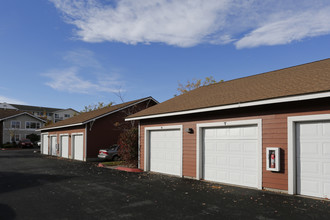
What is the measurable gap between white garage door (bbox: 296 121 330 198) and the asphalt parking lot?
47 cm

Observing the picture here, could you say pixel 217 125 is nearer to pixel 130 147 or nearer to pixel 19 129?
pixel 130 147

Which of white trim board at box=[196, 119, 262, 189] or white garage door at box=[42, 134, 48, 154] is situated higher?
white trim board at box=[196, 119, 262, 189]

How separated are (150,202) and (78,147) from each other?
16595mm

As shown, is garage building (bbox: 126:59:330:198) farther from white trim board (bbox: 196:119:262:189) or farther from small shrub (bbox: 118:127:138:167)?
small shrub (bbox: 118:127:138:167)

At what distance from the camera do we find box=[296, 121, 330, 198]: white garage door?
7.25 metres

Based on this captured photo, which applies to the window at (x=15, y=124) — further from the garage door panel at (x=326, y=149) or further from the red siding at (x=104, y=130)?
the garage door panel at (x=326, y=149)

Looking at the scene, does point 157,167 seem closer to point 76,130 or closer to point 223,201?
point 223,201

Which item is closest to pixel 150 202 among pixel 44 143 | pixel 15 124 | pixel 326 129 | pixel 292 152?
pixel 292 152

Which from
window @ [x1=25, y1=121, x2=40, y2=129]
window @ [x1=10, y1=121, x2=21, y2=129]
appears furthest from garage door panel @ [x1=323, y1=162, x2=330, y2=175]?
window @ [x1=25, y1=121, x2=40, y2=129]

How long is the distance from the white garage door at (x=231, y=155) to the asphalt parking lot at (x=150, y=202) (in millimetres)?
566

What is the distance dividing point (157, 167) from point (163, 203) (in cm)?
628

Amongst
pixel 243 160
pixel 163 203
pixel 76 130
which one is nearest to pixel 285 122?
pixel 243 160

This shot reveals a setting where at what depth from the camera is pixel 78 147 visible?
22031mm

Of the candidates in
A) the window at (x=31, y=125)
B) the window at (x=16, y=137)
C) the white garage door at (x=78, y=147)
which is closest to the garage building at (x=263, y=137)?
the white garage door at (x=78, y=147)
